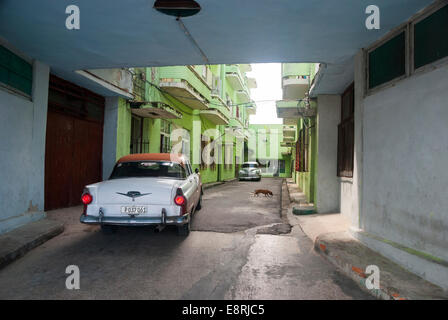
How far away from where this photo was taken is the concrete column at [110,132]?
10.0 meters

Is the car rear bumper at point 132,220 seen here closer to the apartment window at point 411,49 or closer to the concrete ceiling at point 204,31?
the concrete ceiling at point 204,31

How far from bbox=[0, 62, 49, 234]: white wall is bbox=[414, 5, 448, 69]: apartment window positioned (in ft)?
22.0

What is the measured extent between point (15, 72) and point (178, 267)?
4941 mm

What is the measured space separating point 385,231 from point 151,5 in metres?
4.73

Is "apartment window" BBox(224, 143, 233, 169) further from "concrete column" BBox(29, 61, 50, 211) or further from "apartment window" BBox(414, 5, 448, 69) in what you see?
"apartment window" BBox(414, 5, 448, 69)

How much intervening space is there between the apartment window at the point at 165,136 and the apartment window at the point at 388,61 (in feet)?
32.5

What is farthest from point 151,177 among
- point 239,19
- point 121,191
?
point 239,19

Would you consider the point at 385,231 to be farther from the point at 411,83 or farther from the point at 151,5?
the point at 151,5

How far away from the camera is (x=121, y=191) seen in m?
5.02

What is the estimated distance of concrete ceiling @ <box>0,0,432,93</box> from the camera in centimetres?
414

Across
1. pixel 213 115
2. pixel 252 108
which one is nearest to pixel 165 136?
pixel 213 115

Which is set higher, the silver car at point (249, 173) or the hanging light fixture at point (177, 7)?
the hanging light fixture at point (177, 7)

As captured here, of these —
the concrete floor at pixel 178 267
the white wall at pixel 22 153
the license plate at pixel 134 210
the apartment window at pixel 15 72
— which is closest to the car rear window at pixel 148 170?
the concrete floor at pixel 178 267

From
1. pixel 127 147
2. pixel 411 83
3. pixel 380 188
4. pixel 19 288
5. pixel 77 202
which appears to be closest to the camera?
pixel 19 288
